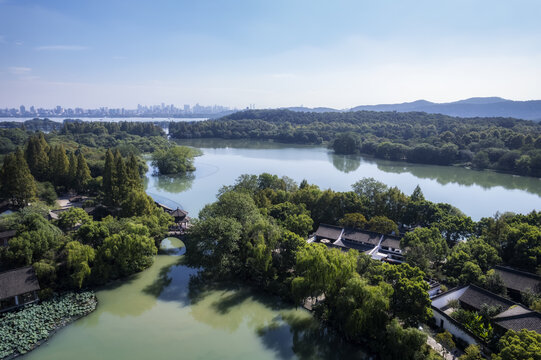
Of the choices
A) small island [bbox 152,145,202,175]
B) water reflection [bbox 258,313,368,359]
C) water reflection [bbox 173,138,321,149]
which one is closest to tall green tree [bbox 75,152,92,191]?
small island [bbox 152,145,202,175]

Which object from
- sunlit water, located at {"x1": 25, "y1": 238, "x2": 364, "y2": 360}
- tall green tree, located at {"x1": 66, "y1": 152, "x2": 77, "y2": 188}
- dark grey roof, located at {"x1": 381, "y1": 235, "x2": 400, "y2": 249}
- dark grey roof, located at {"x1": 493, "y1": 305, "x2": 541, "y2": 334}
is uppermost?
tall green tree, located at {"x1": 66, "y1": 152, "x2": 77, "y2": 188}

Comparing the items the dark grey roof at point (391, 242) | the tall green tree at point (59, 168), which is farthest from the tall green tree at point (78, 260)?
the tall green tree at point (59, 168)

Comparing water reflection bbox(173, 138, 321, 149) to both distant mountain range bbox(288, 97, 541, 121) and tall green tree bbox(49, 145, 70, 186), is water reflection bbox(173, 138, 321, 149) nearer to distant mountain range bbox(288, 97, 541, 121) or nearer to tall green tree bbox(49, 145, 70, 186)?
tall green tree bbox(49, 145, 70, 186)

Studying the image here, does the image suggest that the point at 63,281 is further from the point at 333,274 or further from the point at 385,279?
the point at 385,279

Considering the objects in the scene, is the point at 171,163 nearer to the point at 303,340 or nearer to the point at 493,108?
the point at 303,340

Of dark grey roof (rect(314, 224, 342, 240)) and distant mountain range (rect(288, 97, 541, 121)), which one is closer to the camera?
dark grey roof (rect(314, 224, 342, 240))

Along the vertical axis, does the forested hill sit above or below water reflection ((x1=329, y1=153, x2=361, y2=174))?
above

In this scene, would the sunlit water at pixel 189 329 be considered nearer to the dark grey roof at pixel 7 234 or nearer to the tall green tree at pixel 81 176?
the dark grey roof at pixel 7 234

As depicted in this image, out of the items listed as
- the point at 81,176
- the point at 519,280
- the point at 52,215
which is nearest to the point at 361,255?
the point at 519,280
